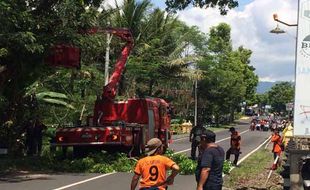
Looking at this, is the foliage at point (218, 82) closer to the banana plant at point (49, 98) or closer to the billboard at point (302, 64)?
the banana plant at point (49, 98)

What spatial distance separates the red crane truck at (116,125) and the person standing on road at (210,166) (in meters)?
10.7

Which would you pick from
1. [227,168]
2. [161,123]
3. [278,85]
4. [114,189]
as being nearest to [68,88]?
[161,123]

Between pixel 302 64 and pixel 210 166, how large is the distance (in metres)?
2.86

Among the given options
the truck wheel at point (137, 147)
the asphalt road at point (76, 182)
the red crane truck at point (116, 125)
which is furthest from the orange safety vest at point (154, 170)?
the truck wheel at point (137, 147)

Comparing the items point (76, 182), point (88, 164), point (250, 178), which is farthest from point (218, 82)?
point (76, 182)

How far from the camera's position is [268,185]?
14.2 meters

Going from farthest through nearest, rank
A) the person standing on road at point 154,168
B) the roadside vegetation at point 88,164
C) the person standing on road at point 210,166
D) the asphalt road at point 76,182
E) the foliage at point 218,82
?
the foliage at point 218,82 < the roadside vegetation at point 88,164 < the asphalt road at point 76,182 < the person standing on road at point 210,166 < the person standing on road at point 154,168

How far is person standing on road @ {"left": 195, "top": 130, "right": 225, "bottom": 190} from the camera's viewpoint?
24.3 ft

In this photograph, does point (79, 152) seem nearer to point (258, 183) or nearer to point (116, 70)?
point (116, 70)

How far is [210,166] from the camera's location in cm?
745

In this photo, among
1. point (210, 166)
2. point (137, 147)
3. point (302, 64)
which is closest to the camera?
point (210, 166)

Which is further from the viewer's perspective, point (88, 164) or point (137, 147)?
point (137, 147)

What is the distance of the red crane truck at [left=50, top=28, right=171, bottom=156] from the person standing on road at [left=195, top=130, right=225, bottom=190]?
10.7 metres

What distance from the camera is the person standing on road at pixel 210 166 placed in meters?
7.41
